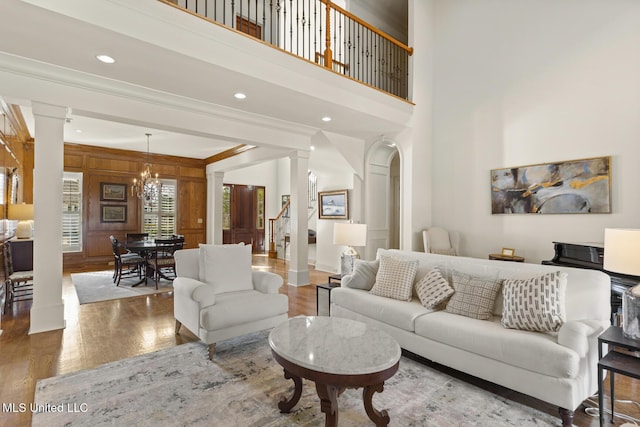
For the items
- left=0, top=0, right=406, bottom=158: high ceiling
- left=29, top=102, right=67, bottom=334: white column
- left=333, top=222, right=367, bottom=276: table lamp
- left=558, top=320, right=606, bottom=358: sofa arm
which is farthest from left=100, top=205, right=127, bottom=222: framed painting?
left=558, top=320, right=606, bottom=358: sofa arm

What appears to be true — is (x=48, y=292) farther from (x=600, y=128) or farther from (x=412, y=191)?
(x=600, y=128)

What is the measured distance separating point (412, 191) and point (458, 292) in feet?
9.66

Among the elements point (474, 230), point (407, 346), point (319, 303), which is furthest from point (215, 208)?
point (407, 346)

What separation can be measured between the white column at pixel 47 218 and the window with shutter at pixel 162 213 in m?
5.22

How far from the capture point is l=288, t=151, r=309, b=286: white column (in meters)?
5.83

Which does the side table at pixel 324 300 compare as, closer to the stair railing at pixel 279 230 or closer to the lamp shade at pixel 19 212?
the lamp shade at pixel 19 212

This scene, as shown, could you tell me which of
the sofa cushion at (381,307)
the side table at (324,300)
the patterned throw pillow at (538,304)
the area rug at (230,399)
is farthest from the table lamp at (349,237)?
the patterned throw pillow at (538,304)

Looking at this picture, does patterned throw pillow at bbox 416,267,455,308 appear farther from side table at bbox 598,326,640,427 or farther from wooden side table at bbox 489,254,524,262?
wooden side table at bbox 489,254,524,262

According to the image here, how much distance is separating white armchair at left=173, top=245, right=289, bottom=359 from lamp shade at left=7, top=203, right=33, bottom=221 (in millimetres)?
3185

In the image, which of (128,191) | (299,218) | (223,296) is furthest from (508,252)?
(128,191)

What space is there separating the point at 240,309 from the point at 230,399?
0.84m

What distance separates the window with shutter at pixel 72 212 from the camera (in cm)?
748

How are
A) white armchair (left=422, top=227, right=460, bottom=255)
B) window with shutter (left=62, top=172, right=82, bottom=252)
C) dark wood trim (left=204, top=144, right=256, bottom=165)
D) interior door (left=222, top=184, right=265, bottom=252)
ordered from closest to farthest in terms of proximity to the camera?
white armchair (left=422, top=227, right=460, bottom=255) < dark wood trim (left=204, top=144, right=256, bottom=165) < window with shutter (left=62, top=172, right=82, bottom=252) < interior door (left=222, top=184, right=265, bottom=252)
